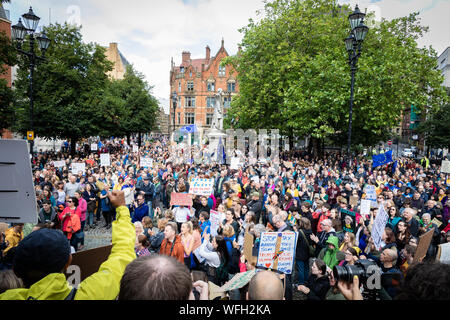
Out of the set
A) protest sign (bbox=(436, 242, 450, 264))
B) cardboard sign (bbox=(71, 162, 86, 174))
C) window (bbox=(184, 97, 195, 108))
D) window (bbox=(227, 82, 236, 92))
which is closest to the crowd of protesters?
protest sign (bbox=(436, 242, 450, 264))

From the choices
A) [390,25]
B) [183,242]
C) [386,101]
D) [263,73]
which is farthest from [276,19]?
[183,242]

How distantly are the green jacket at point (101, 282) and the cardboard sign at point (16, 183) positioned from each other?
2.56 feet

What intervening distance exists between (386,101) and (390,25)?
8.13 meters

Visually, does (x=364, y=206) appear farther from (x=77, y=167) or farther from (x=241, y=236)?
(x=77, y=167)

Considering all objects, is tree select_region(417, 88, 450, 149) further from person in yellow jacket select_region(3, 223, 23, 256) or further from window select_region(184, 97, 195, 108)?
window select_region(184, 97, 195, 108)

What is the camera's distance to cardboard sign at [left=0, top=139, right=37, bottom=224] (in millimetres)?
2254

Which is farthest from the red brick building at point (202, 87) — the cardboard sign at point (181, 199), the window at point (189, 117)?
the cardboard sign at point (181, 199)

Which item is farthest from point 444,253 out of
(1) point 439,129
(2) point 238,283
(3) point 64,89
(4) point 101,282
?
(1) point 439,129

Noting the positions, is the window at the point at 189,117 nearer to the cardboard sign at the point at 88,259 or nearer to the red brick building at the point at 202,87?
the red brick building at the point at 202,87

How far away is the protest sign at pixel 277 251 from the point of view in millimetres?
3917

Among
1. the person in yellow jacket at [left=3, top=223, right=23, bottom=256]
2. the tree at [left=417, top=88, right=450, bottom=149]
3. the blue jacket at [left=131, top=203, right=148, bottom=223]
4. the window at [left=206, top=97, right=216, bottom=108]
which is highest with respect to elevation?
the window at [left=206, top=97, right=216, bottom=108]

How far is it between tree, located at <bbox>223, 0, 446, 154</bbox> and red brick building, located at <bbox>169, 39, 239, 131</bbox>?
35982 mm
